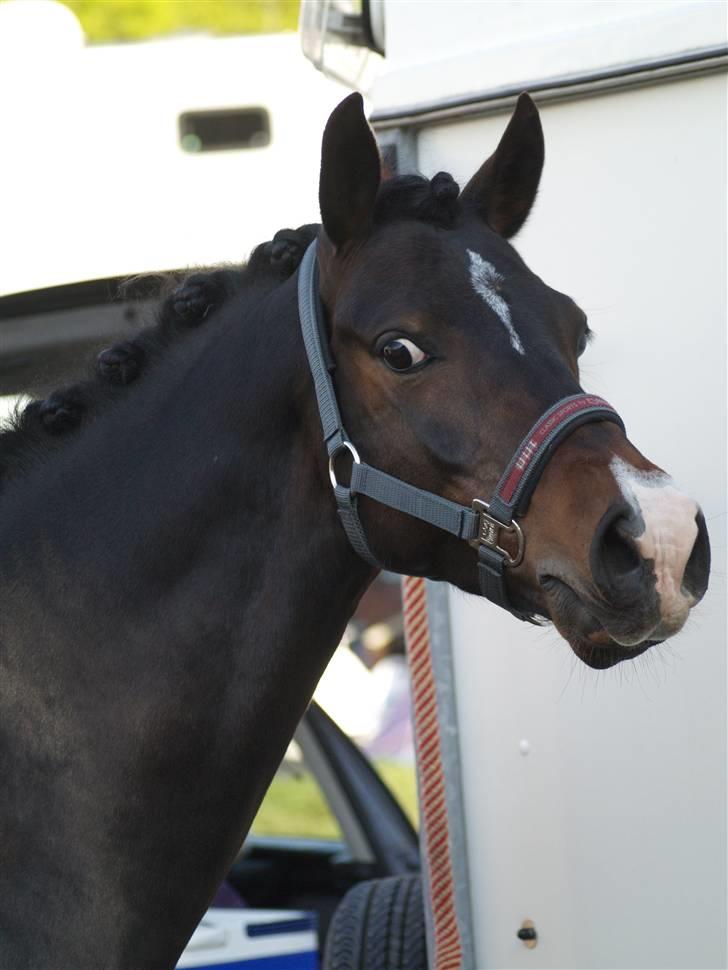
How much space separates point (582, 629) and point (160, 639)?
2.29ft

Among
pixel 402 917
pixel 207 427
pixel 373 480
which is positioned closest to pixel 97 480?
pixel 207 427

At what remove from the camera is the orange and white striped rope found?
313 centimetres

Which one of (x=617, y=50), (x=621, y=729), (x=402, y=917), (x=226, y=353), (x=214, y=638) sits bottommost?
(x=402, y=917)

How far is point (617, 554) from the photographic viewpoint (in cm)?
206

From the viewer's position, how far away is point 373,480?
7.50 feet

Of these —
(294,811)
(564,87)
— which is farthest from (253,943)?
(294,811)

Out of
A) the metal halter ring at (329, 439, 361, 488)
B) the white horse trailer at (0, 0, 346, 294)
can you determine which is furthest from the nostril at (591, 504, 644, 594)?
the white horse trailer at (0, 0, 346, 294)

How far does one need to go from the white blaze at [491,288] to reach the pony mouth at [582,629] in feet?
1.28

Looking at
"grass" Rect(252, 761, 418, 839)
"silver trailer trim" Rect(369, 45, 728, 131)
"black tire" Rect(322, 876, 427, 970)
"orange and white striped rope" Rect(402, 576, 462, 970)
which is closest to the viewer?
"silver trailer trim" Rect(369, 45, 728, 131)

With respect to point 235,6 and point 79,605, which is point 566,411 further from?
point 235,6

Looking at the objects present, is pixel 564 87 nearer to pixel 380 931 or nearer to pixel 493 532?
pixel 493 532

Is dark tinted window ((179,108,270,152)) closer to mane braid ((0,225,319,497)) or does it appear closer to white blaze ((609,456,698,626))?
mane braid ((0,225,319,497))

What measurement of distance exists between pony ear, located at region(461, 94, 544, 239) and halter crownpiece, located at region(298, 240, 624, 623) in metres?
0.38

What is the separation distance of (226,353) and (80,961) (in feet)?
3.44
